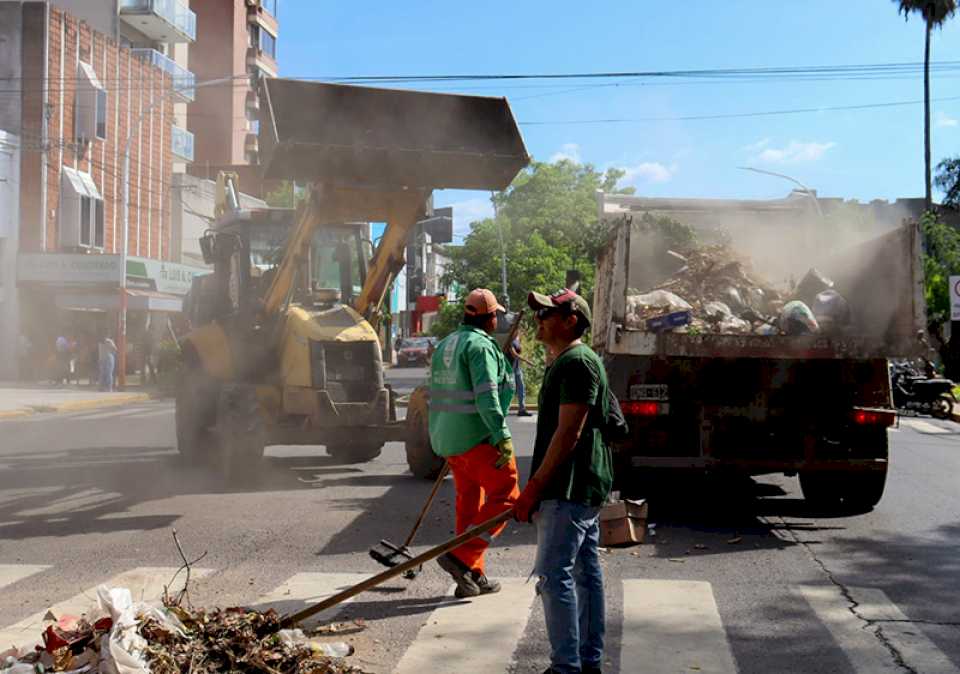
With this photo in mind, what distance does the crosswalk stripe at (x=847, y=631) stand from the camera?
5.22m

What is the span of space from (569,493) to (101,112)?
118 ft

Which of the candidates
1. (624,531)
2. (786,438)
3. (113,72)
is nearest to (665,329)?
(786,438)

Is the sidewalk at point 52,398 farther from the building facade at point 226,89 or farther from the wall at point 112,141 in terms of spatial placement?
the building facade at point 226,89

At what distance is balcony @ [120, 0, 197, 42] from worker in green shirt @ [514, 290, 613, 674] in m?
42.8

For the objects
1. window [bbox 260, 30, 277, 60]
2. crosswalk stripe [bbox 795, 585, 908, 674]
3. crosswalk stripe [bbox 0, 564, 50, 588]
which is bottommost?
crosswalk stripe [bbox 0, 564, 50, 588]

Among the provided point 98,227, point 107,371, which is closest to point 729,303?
point 107,371

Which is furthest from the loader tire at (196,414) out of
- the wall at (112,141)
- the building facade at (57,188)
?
the wall at (112,141)

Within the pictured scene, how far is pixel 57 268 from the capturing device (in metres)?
34.1

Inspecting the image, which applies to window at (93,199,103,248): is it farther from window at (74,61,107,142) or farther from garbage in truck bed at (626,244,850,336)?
garbage in truck bed at (626,244,850,336)

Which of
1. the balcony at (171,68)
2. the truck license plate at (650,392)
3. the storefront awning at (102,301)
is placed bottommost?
the truck license plate at (650,392)

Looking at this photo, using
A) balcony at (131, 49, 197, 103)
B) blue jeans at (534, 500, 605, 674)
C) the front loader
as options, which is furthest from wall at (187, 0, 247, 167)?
blue jeans at (534, 500, 605, 674)

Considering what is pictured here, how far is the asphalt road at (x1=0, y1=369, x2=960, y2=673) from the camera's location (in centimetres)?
546

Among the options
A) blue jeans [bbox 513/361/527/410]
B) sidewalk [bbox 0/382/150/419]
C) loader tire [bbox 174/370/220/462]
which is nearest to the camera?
loader tire [bbox 174/370/220/462]

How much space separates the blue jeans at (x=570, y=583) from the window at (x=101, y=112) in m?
35.5
